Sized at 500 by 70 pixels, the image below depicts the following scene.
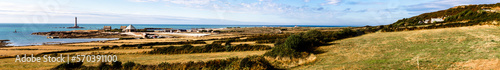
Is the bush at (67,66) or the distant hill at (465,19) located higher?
the distant hill at (465,19)

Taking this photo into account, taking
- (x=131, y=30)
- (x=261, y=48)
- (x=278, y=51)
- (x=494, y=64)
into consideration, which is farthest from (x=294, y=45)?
(x=131, y=30)

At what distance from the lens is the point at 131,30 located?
103875mm

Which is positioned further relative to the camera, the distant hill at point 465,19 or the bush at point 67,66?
the distant hill at point 465,19

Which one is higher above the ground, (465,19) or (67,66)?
(465,19)

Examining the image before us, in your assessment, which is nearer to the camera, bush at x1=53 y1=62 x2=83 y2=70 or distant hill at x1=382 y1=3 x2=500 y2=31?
bush at x1=53 y1=62 x2=83 y2=70

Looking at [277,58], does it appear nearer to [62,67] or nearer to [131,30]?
[62,67]

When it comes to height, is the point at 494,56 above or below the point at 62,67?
above

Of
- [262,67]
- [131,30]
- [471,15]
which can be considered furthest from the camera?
[131,30]

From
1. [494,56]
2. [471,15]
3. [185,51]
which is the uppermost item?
[471,15]

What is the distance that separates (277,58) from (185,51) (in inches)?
623

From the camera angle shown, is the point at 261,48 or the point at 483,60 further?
the point at 261,48

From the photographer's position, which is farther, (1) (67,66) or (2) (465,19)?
(2) (465,19)

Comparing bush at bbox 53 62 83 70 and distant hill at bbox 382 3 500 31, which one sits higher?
distant hill at bbox 382 3 500 31

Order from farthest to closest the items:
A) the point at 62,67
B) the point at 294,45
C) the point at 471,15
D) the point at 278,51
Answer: the point at 471,15 → the point at 294,45 → the point at 278,51 → the point at 62,67
